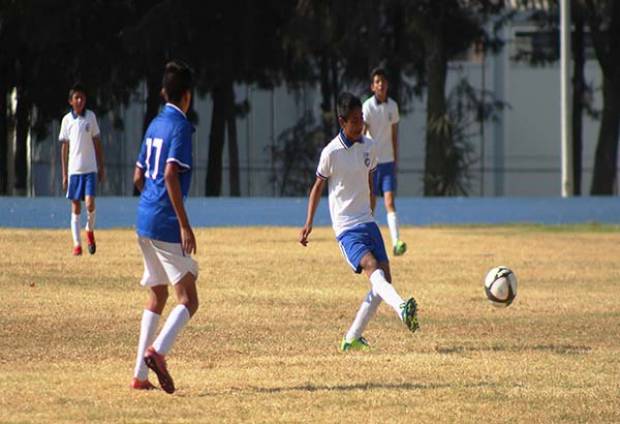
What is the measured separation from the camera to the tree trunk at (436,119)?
40.9 m

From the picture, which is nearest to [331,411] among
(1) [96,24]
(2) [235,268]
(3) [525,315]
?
(3) [525,315]

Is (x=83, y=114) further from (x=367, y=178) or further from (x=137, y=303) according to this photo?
(x=367, y=178)

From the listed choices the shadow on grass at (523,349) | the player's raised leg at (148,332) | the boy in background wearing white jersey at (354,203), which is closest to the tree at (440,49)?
the shadow on grass at (523,349)

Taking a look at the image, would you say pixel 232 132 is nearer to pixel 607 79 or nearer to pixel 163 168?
pixel 607 79

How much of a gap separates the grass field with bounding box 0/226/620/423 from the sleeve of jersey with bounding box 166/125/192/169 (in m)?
1.45

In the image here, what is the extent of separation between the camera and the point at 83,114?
22.5 meters

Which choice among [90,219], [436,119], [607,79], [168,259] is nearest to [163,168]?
[168,259]

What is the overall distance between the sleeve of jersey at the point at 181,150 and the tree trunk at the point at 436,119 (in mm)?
30982

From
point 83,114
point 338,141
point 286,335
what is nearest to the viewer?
point 338,141

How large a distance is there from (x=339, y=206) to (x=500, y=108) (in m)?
33.7

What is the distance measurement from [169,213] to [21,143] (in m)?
37.5

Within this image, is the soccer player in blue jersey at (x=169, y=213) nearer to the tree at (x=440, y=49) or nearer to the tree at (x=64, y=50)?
the tree at (x=440, y=49)

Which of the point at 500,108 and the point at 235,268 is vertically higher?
the point at 500,108

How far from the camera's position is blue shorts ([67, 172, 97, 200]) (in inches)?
873
